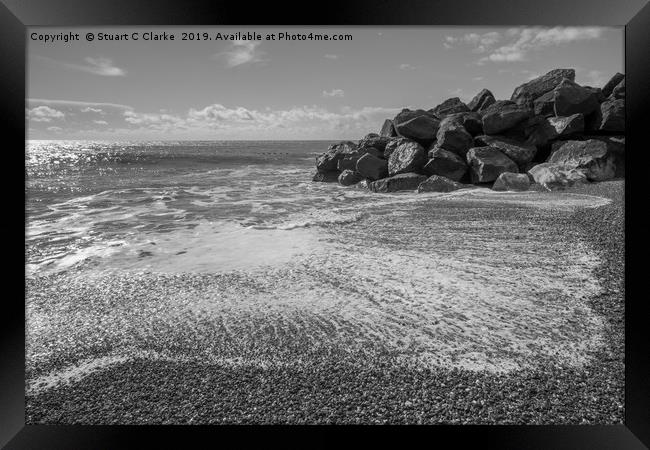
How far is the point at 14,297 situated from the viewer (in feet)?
6.95

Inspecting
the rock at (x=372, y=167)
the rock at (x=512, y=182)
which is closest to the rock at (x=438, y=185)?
A: the rock at (x=512, y=182)

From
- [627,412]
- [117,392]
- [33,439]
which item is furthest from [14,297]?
[627,412]

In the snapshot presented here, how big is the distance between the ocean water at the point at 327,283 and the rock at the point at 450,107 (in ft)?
22.5

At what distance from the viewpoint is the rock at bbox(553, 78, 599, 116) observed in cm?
1152

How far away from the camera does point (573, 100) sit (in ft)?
38.2

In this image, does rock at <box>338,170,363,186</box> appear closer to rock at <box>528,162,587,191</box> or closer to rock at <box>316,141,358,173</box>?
rock at <box>316,141,358,173</box>

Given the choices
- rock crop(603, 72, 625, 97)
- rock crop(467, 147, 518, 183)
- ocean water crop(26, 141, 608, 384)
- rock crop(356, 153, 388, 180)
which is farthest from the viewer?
rock crop(356, 153, 388, 180)

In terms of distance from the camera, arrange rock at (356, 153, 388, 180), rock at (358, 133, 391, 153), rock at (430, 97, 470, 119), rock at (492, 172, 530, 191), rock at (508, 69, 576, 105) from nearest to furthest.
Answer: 1. rock at (492, 172, 530, 191)
2. rock at (356, 153, 388, 180)
3. rock at (508, 69, 576, 105)
4. rock at (358, 133, 391, 153)
5. rock at (430, 97, 470, 119)

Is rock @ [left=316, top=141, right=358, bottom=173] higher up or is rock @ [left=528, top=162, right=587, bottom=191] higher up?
rock @ [left=316, top=141, right=358, bottom=173]

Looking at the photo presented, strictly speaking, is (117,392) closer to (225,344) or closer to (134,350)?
(134,350)

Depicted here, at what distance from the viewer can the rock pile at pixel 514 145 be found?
1045cm

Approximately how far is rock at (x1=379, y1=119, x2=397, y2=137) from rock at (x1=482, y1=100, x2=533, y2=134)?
343 cm

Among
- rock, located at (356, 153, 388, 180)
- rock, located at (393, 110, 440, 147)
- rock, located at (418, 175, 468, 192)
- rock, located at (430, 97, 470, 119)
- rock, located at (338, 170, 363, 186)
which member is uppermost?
rock, located at (430, 97, 470, 119)

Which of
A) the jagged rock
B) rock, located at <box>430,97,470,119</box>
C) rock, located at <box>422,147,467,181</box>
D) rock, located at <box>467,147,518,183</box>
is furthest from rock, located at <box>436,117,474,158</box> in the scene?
rock, located at <box>430,97,470,119</box>
